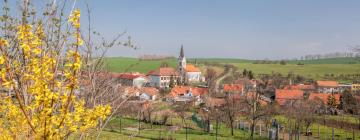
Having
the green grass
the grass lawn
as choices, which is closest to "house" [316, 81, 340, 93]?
the green grass

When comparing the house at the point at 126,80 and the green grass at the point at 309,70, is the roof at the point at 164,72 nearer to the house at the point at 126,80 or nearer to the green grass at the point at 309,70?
the green grass at the point at 309,70

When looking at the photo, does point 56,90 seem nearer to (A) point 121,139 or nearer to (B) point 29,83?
(B) point 29,83

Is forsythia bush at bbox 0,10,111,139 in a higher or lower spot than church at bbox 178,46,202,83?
higher

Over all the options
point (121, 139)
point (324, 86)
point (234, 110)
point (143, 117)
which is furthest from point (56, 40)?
point (324, 86)

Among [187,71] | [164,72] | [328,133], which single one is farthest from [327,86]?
[328,133]

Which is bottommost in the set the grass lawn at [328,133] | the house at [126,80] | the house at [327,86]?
the grass lawn at [328,133]

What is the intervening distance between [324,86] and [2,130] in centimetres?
10260

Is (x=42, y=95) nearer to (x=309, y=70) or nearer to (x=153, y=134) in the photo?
(x=153, y=134)

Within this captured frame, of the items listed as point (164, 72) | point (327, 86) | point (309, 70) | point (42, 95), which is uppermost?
point (42, 95)

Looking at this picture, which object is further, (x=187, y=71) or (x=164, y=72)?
(x=187, y=71)

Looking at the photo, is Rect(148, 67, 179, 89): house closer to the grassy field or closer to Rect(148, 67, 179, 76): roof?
Rect(148, 67, 179, 76): roof

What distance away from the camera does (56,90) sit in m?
5.09

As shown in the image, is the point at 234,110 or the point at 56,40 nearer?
the point at 56,40

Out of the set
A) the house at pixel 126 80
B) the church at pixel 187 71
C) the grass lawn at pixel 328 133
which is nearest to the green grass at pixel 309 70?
the church at pixel 187 71
